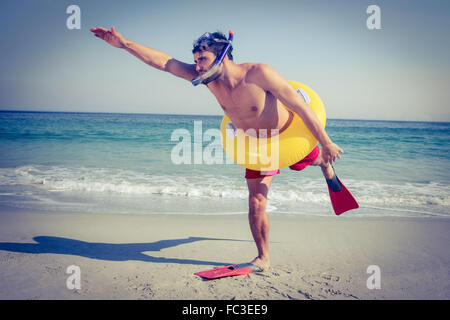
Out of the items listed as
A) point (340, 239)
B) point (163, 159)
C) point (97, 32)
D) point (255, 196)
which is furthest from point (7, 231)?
point (163, 159)

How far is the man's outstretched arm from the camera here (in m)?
2.74

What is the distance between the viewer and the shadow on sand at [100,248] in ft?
10.4

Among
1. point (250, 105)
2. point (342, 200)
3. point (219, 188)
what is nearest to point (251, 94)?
point (250, 105)

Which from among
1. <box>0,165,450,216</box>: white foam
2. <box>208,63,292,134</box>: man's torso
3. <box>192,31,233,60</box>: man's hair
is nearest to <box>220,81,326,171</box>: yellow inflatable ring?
<box>208,63,292,134</box>: man's torso

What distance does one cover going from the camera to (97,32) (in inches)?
109

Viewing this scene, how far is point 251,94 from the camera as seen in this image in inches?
102

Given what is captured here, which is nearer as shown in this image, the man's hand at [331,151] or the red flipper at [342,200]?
the man's hand at [331,151]

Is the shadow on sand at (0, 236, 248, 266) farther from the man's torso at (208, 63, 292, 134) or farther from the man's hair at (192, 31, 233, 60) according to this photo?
the man's hair at (192, 31, 233, 60)

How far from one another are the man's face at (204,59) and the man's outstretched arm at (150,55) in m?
0.23

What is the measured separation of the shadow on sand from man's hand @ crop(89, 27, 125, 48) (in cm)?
201

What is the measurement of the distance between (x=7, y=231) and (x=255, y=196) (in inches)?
120

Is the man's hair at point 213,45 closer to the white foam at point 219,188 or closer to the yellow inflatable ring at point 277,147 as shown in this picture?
the yellow inflatable ring at point 277,147

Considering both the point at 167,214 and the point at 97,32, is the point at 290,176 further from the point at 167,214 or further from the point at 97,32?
the point at 97,32

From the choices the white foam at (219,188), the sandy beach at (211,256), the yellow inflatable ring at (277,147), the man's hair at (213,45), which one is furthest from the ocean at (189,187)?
the man's hair at (213,45)
